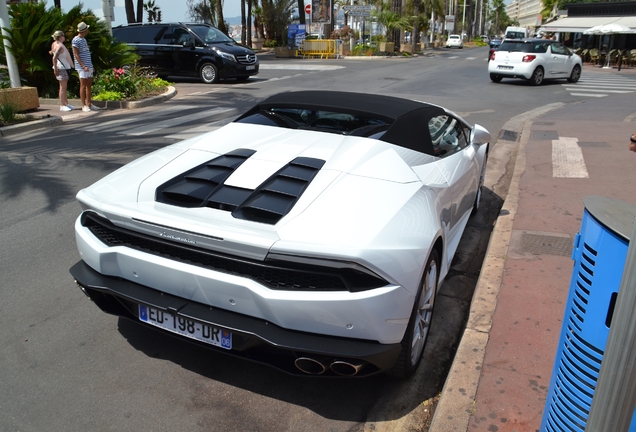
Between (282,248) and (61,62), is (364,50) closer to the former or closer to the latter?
(61,62)

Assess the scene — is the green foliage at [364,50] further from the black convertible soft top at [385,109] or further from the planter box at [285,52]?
the black convertible soft top at [385,109]

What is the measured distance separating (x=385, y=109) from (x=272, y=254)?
200cm

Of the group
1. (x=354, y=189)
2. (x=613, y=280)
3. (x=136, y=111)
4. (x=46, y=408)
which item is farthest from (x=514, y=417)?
(x=136, y=111)

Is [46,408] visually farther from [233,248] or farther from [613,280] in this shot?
[613,280]

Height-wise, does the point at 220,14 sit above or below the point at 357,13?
above

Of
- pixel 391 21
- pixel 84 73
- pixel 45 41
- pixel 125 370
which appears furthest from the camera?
pixel 391 21

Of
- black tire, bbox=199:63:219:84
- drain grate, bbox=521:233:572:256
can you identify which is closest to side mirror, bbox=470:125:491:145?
drain grate, bbox=521:233:572:256

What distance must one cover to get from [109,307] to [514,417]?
2.33m

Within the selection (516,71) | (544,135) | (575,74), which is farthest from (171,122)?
(575,74)

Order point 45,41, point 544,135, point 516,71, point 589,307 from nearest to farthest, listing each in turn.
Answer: point 589,307, point 544,135, point 45,41, point 516,71

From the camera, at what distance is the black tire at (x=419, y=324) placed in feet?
10.3

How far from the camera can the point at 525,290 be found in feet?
14.2

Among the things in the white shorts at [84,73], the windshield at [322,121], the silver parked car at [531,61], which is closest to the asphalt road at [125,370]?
the windshield at [322,121]

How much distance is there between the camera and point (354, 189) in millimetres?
3293
